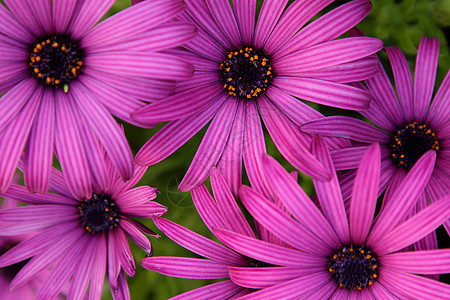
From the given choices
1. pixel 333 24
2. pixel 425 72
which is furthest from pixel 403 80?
→ pixel 333 24

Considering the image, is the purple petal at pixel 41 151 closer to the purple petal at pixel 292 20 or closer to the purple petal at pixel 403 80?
the purple petal at pixel 292 20

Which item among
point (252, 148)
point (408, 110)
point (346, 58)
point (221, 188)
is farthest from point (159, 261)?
point (408, 110)

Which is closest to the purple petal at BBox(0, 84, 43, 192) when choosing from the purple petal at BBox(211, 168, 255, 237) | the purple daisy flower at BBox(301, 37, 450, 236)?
the purple petal at BBox(211, 168, 255, 237)

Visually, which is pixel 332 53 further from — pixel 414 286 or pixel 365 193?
pixel 414 286

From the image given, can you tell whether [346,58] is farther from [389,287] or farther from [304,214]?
[389,287]

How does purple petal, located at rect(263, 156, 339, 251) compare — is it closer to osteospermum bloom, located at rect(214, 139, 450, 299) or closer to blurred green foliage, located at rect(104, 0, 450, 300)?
osteospermum bloom, located at rect(214, 139, 450, 299)

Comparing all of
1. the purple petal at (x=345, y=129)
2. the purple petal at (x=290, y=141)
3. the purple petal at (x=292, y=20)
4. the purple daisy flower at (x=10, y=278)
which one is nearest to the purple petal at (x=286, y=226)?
the purple petal at (x=290, y=141)
